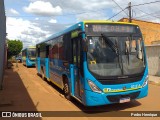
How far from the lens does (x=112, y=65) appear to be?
808 centimetres

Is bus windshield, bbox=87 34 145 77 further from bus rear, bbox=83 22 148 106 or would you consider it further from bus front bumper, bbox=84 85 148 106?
bus front bumper, bbox=84 85 148 106

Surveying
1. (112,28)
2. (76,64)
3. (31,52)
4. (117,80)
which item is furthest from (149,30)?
(117,80)

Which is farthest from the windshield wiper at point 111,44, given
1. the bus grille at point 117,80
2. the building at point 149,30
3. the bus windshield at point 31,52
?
the building at point 149,30

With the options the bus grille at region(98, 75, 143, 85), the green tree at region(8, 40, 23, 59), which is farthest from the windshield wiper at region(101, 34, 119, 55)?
the green tree at region(8, 40, 23, 59)

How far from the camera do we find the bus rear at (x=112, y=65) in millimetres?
7867

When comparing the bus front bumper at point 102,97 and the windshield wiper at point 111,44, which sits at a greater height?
the windshield wiper at point 111,44

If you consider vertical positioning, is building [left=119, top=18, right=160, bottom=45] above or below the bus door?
above

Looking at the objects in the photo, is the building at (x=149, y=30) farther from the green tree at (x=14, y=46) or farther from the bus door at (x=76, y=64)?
the green tree at (x=14, y=46)

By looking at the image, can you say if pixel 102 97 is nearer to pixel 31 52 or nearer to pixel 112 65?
pixel 112 65

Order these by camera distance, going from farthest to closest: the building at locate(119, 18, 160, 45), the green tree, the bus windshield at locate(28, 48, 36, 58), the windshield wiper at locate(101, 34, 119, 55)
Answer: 1. the green tree
2. the building at locate(119, 18, 160, 45)
3. the bus windshield at locate(28, 48, 36, 58)
4. the windshield wiper at locate(101, 34, 119, 55)

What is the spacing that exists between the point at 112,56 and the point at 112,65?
28cm

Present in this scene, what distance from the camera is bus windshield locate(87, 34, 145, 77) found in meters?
7.97

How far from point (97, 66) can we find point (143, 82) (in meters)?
1.76

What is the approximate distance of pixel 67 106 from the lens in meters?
9.45
